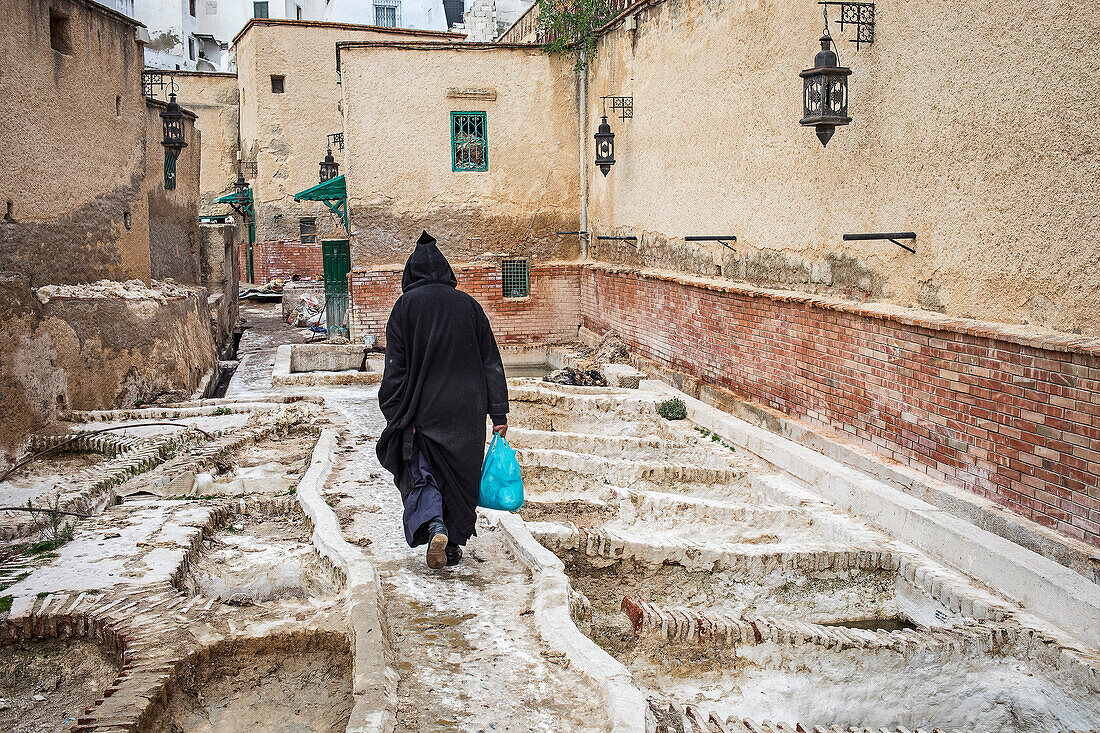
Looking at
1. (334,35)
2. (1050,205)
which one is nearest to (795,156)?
(1050,205)

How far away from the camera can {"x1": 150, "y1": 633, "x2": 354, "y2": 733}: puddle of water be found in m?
3.96

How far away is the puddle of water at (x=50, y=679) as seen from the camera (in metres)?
4.05

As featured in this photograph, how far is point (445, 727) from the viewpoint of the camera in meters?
3.54

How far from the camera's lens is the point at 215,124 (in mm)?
30641

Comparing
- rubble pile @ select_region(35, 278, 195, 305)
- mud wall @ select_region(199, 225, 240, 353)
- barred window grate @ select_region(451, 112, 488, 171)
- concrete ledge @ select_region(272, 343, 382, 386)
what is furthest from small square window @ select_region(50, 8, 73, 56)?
mud wall @ select_region(199, 225, 240, 353)

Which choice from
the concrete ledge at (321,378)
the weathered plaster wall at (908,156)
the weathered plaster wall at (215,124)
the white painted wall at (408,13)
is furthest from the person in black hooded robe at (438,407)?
the white painted wall at (408,13)

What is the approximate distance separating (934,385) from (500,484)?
9.87 ft

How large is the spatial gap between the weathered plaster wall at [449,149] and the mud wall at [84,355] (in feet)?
12.1

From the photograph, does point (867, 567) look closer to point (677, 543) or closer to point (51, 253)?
point (677, 543)

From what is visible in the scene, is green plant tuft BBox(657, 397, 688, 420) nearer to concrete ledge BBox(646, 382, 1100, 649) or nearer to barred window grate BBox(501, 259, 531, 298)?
concrete ledge BBox(646, 382, 1100, 649)

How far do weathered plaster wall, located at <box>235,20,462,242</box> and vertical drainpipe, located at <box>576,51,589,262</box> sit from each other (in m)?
12.8

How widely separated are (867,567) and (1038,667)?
131 centimetres

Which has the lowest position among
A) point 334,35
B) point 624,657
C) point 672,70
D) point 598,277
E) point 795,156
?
point 624,657

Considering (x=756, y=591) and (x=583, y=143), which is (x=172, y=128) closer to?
(x=583, y=143)
